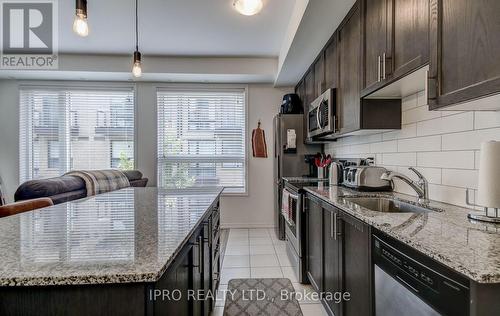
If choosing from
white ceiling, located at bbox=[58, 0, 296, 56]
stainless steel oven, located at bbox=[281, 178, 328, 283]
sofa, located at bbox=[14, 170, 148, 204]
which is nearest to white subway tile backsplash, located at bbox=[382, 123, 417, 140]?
stainless steel oven, located at bbox=[281, 178, 328, 283]

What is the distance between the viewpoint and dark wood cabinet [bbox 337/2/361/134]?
2.06 metres

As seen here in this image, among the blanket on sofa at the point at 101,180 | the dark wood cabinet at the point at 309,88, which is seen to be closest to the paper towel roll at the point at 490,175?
the dark wood cabinet at the point at 309,88

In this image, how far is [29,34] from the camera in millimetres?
3318

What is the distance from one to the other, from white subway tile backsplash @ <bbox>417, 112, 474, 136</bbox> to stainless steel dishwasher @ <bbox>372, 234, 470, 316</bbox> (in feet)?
2.70

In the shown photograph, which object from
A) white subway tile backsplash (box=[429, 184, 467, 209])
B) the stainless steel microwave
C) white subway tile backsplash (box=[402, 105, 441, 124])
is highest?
the stainless steel microwave

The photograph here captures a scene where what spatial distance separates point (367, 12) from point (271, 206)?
3.38 meters

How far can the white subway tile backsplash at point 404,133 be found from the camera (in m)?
1.91

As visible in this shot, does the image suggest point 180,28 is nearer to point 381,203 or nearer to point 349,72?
point 349,72

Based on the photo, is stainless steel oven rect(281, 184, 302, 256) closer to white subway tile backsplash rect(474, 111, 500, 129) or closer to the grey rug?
the grey rug

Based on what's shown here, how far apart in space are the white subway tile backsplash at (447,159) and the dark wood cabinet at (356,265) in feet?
2.22

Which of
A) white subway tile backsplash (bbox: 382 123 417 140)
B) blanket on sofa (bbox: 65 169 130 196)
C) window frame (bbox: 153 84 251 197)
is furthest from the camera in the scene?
window frame (bbox: 153 84 251 197)

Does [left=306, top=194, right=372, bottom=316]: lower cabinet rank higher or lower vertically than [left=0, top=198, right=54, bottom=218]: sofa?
lower

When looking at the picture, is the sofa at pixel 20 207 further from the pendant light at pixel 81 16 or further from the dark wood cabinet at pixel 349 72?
the dark wood cabinet at pixel 349 72

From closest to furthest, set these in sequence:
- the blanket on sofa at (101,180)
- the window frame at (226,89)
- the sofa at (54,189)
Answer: the sofa at (54,189) < the blanket on sofa at (101,180) < the window frame at (226,89)
